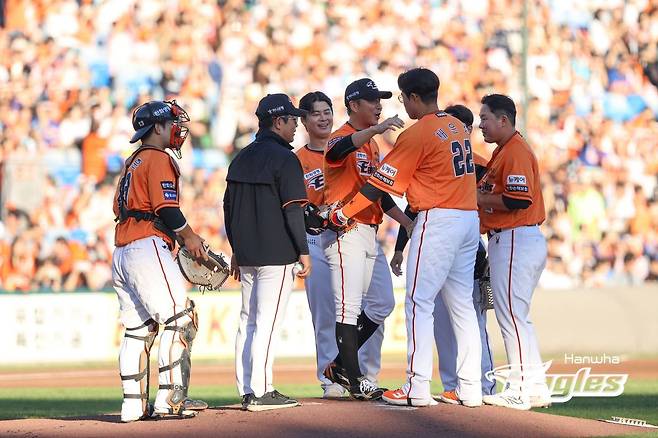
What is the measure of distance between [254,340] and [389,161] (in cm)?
162

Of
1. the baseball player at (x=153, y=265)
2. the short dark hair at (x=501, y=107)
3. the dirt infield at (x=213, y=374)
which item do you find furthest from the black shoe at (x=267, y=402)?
the dirt infield at (x=213, y=374)

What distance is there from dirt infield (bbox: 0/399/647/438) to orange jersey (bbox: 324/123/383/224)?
156 centimetres

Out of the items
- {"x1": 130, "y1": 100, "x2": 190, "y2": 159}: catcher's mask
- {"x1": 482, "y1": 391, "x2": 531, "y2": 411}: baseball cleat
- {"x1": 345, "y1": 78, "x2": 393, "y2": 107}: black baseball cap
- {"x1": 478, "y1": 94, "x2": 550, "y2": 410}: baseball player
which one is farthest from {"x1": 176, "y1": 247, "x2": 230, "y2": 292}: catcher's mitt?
{"x1": 482, "y1": 391, "x2": 531, "y2": 411}: baseball cleat

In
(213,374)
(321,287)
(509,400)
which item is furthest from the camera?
(213,374)

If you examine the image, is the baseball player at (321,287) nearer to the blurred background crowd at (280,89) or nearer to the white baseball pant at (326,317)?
the white baseball pant at (326,317)

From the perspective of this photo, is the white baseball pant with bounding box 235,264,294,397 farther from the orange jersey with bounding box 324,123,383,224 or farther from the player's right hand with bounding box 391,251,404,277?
the player's right hand with bounding box 391,251,404,277

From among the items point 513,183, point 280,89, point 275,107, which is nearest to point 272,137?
point 275,107

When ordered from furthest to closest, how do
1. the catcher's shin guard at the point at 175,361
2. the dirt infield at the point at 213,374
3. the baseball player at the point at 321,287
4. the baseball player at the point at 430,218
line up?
the dirt infield at the point at 213,374, the baseball player at the point at 321,287, the baseball player at the point at 430,218, the catcher's shin guard at the point at 175,361

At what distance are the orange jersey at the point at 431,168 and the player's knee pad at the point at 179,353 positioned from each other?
164 centimetres

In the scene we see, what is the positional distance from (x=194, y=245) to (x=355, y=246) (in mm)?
1505

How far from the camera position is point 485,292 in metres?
9.45

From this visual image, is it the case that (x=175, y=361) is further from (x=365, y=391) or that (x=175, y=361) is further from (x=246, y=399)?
(x=365, y=391)

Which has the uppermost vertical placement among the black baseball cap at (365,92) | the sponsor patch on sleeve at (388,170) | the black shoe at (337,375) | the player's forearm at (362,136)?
the black baseball cap at (365,92)

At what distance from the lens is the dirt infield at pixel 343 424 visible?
7398 mm
